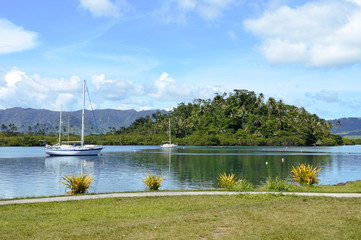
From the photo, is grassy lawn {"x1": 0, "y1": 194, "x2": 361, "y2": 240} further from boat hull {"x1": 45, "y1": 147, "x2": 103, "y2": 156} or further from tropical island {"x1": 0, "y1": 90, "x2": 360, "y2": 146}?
tropical island {"x1": 0, "y1": 90, "x2": 360, "y2": 146}

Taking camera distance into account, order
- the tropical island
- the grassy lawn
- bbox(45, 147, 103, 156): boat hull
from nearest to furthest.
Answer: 1. the grassy lawn
2. bbox(45, 147, 103, 156): boat hull
3. the tropical island

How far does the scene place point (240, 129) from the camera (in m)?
175

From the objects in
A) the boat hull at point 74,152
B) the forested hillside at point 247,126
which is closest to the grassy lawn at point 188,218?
the boat hull at point 74,152

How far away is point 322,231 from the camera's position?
1128 centimetres

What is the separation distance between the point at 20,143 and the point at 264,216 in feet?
553

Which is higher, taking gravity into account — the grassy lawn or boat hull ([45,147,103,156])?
the grassy lawn

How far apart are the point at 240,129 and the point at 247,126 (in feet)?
12.2

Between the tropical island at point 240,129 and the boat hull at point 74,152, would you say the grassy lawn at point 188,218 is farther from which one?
the tropical island at point 240,129

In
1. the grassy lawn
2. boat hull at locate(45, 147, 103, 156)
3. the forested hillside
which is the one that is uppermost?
the forested hillside

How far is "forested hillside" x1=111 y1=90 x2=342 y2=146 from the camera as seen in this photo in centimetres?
16425

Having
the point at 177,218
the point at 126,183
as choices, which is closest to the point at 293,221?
the point at 177,218

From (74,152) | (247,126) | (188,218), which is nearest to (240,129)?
(247,126)

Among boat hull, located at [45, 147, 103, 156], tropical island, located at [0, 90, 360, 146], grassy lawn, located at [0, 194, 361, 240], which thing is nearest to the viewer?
grassy lawn, located at [0, 194, 361, 240]

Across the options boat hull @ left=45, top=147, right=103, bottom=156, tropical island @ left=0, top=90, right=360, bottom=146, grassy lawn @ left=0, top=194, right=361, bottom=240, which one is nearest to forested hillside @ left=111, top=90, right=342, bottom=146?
tropical island @ left=0, top=90, right=360, bottom=146
